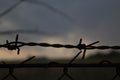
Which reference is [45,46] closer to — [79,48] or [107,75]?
[79,48]

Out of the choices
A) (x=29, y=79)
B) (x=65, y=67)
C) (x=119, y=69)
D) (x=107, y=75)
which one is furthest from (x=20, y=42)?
(x=107, y=75)

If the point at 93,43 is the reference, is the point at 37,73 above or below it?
below

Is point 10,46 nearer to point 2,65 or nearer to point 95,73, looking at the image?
point 2,65

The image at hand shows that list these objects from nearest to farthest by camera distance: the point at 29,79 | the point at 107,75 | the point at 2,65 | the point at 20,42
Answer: the point at 2,65
the point at 20,42
the point at 29,79
the point at 107,75

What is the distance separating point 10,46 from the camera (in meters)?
1.59

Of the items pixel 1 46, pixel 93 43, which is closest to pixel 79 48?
pixel 93 43

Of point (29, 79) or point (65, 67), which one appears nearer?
point (65, 67)

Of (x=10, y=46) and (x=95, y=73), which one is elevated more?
(x=10, y=46)

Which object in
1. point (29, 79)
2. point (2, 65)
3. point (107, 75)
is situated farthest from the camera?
point (107, 75)

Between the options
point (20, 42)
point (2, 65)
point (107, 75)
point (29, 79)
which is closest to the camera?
point (2, 65)

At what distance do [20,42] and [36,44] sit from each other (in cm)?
6

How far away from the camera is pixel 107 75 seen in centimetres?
298

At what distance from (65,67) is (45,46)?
12 cm

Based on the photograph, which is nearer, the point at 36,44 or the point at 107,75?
the point at 36,44
